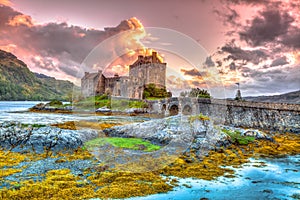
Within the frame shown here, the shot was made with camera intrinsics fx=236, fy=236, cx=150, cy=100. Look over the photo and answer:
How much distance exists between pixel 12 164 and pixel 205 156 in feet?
37.9

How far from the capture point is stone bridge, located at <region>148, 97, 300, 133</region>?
98.0 ft

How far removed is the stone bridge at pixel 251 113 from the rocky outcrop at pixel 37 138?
25251 millimetres

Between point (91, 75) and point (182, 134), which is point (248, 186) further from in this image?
point (91, 75)

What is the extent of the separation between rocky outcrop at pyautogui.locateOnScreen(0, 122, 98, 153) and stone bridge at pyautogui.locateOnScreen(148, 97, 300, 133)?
2525cm

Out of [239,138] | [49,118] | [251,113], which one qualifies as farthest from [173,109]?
[239,138]

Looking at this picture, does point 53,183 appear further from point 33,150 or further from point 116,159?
point 33,150

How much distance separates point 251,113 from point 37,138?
29.6 m

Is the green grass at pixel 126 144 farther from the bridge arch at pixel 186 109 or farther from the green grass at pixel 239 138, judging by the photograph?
the bridge arch at pixel 186 109

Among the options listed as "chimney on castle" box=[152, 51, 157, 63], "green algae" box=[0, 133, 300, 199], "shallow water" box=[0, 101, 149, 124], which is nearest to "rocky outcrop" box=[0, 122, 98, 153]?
"green algae" box=[0, 133, 300, 199]

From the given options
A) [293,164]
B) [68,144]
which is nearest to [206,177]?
[293,164]

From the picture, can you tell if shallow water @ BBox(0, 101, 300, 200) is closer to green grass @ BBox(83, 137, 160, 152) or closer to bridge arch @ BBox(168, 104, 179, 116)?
green grass @ BBox(83, 137, 160, 152)

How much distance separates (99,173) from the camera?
1169 cm

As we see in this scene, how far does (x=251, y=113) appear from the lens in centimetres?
3547

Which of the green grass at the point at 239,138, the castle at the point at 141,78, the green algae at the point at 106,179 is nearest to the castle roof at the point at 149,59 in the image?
the castle at the point at 141,78
